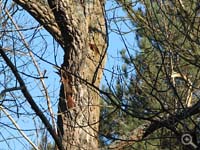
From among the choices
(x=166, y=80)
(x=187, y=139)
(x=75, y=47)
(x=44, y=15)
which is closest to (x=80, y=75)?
(x=75, y=47)

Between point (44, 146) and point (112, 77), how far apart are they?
1.01 meters

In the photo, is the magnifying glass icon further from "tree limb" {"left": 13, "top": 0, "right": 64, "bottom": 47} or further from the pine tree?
"tree limb" {"left": 13, "top": 0, "right": 64, "bottom": 47}

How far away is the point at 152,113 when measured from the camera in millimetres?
2908

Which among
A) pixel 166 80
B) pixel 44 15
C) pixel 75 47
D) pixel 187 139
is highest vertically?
pixel 44 15

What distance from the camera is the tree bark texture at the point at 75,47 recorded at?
455cm

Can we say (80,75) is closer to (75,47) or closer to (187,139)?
(75,47)

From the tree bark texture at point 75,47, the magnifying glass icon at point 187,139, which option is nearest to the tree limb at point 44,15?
the tree bark texture at point 75,47

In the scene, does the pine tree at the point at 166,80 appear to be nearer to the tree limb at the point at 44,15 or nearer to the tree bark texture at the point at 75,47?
the tree bark texture at the point at 75,47

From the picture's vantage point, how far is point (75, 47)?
4.82 m

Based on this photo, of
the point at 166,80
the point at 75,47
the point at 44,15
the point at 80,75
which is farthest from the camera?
the point at 44,15

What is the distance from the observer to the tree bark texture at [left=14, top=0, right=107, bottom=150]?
4.55 metres

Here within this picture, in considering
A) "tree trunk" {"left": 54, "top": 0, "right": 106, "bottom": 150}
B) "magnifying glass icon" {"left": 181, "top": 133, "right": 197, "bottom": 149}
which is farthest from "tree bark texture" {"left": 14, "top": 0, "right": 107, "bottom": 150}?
"magnifying glass icon" {"left": 181, "top": 133, "right": 197, "bottom": 149}

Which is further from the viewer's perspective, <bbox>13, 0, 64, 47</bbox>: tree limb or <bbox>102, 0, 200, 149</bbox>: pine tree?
<bbox>13, 0, 64, 47</bbox>: tree limb

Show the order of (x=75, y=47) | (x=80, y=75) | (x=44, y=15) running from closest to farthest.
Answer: (x=80, y=75)
(x=75, y=47)
(x=44, y=15)
